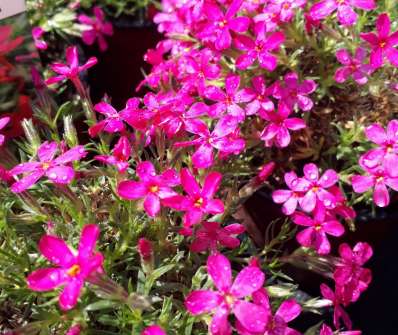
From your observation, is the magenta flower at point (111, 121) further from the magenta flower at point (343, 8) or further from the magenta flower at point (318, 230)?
the magenta flower at point (343, 8)

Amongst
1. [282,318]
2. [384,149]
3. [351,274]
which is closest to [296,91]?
[384,149]

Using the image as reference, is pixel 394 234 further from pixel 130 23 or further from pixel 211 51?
pixel 130 23

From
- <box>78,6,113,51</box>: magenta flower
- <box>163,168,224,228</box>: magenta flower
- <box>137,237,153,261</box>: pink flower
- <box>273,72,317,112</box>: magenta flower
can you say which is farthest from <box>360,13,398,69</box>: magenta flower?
<box>78,6,113,51</box>: magenta flower

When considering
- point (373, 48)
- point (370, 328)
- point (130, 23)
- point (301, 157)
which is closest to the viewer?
point (373, 48)

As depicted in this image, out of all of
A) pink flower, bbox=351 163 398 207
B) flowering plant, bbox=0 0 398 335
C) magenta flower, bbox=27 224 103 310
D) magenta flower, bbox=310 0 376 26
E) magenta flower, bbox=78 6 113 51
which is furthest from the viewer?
magenta flower, bbox=78 6 113 51

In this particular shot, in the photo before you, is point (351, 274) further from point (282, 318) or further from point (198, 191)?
point (198, 191)

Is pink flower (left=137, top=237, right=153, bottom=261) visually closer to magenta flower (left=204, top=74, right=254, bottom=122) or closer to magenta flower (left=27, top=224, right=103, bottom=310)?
magenta flower (left=27, top=224, right=103, bottom=310)

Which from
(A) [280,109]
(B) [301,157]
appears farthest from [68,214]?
(B) [301,157]
